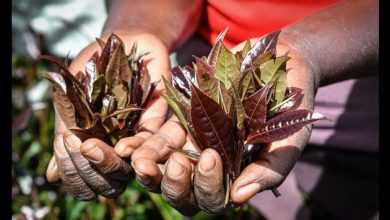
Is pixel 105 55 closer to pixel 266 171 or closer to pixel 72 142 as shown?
pixel 72 142

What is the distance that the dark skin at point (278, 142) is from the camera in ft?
4.85

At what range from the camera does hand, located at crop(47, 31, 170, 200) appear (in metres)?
1.58


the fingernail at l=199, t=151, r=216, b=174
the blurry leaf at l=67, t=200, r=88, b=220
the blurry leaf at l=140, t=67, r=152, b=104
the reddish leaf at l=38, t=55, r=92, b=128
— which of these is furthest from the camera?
the blurry leaf at l=67, t=200, r=88, b=220

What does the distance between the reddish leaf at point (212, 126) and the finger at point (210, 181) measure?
4cm

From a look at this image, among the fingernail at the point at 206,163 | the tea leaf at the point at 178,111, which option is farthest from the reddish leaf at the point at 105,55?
the fingernail at the point at 206,163

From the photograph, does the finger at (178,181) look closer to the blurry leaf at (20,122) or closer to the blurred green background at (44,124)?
the blurred green background at (44,124)

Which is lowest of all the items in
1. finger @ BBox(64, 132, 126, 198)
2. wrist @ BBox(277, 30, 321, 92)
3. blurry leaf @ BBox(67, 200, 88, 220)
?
blurry leaf @ BBox(67, 200, 88, 220)

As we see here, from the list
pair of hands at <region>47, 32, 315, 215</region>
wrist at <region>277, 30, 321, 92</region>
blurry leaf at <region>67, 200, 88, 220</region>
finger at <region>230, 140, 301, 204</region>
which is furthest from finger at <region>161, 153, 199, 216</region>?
blurry leaf at <region>67, 200, 88, 220</region>

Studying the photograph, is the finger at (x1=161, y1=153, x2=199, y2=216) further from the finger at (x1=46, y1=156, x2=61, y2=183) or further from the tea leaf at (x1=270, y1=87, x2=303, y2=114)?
the finger at (x1=46, y1=156, x2=61, y2=183)

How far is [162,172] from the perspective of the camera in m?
1.57

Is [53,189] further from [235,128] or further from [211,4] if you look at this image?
[235,128]

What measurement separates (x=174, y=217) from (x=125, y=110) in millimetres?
1038

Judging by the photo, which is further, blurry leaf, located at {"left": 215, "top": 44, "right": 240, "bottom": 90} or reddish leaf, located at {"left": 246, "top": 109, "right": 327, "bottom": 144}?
blurry leaf, located at {"left": 215, "top": 44, "right": 240, "bottom": 90}
